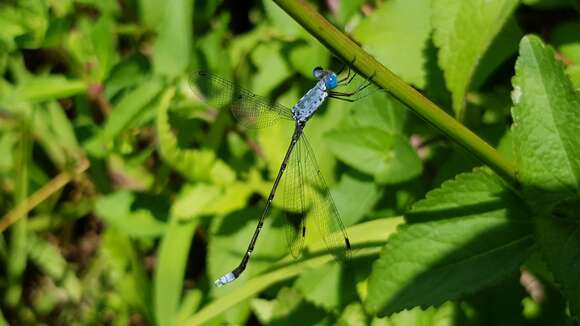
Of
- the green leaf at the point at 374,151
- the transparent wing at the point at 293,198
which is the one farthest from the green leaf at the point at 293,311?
the green leaf at the point at 374,151

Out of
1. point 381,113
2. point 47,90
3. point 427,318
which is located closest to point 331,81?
point 381,113

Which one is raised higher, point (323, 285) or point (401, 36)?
point (401, 36)

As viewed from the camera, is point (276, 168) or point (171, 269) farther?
point (171, 269)

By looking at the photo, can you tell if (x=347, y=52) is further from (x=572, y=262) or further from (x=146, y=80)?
(x=146, y=80)

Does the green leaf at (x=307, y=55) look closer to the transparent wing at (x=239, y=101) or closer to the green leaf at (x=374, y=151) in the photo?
the transparent wing at (x=239, y=101)

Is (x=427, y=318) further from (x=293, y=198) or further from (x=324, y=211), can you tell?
(x=293, y=198)

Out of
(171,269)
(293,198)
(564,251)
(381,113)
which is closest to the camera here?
(564,251)
